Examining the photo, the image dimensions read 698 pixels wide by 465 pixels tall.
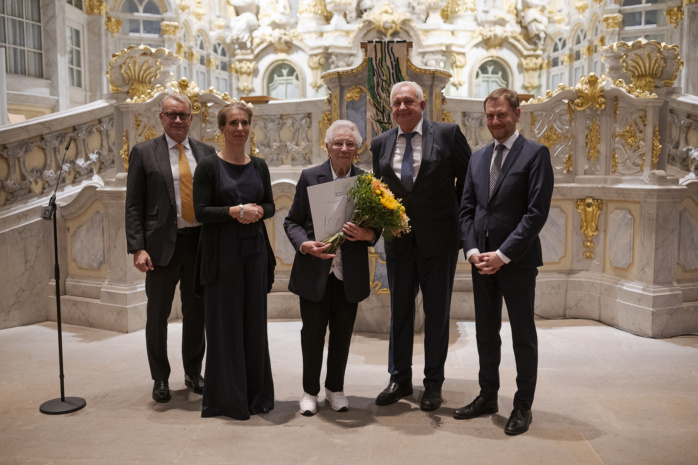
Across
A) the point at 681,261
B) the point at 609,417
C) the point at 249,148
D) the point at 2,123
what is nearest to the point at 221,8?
the point at 2,123

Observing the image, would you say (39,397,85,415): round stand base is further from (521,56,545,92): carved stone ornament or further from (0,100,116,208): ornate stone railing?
(521,56,545,92): carved stone ornament

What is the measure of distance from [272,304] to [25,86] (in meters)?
8.76

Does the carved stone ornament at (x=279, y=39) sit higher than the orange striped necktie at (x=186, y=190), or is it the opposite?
the carved stone ornament at (x=279, y=39)

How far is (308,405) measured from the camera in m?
3.94

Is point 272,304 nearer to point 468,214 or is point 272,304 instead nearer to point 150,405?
point 150,405

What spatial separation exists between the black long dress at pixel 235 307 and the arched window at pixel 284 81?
14104 millimetres

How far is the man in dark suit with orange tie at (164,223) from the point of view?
414 centimetres

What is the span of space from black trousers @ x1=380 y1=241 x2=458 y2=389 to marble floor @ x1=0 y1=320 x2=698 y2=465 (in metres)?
0.25

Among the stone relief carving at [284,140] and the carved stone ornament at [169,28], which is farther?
the carved stone ornament at [169,28]

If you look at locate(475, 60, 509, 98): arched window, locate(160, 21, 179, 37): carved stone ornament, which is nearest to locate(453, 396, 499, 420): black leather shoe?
locate(160, 21, 179, 37): carved stone ornament

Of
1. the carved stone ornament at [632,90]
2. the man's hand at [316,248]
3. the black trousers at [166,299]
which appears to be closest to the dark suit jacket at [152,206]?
the black trousers at [166,299]

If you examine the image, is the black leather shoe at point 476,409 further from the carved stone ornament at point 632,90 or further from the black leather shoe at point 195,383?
the carved stone ornament at point 632,90

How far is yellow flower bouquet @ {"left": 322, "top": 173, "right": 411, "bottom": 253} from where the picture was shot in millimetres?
3623

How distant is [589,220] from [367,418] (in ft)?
11.9
